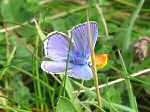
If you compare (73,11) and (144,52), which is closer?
(144,52)

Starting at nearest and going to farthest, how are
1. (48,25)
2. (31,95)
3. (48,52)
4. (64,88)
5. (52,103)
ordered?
(48,52)
(64,88)
(52,103)
(31,95)
(48,25)

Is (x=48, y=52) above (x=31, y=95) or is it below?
above

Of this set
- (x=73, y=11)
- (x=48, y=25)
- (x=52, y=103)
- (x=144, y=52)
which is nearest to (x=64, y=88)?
(x=52, y=103)

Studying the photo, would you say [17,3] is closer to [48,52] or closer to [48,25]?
[48,25]

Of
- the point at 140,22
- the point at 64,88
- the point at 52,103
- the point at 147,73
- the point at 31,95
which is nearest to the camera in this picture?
the point at 64,88

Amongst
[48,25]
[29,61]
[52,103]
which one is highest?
[48,25]

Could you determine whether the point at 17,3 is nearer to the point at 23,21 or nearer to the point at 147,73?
the point at 23,21
